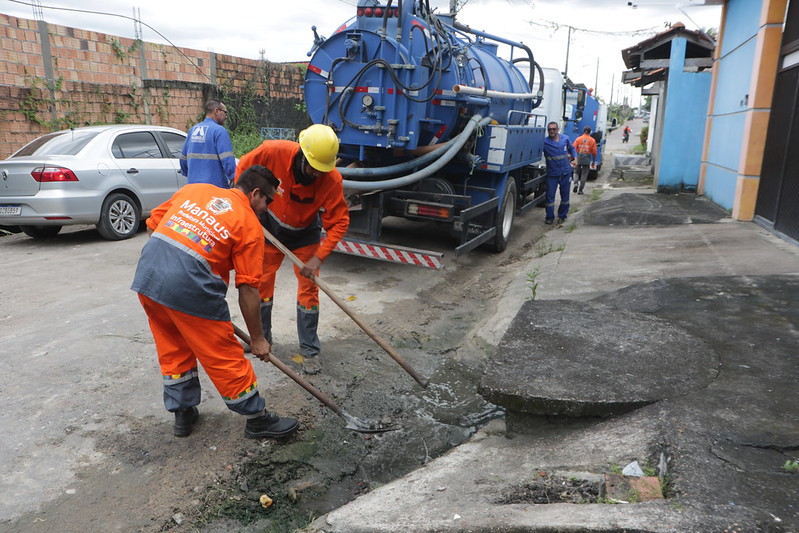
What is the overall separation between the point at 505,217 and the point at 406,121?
2.45 metres

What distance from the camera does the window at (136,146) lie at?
7508 mm

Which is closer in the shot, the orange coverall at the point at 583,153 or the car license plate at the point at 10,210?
the car license plate at the point at 10,210

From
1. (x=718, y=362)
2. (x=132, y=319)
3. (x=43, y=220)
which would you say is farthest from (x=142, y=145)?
(x=718, y=362)

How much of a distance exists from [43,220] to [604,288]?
6.45 m

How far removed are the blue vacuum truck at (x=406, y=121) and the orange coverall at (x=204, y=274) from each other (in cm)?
323

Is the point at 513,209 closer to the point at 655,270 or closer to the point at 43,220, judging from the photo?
the point at 655,270

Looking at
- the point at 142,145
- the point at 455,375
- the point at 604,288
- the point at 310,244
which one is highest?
the point at 142,145

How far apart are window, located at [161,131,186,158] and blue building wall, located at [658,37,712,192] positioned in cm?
947

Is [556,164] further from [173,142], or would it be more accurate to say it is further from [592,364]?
[592,364]

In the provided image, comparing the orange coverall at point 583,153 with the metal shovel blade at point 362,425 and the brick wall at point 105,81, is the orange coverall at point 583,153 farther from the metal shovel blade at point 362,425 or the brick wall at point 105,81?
the metal shovel blade at point 362,425

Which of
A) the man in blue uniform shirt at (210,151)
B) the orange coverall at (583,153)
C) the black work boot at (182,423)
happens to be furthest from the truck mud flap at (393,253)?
the orange coverall at (583,153)

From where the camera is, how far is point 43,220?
684 cm

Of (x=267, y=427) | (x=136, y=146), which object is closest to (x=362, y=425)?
(x=267, y=427)

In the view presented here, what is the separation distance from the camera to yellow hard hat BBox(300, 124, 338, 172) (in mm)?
3666
